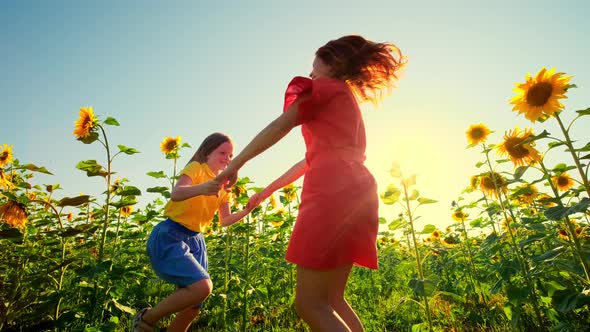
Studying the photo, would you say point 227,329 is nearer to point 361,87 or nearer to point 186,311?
point 186,311

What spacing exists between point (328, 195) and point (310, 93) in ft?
1.63

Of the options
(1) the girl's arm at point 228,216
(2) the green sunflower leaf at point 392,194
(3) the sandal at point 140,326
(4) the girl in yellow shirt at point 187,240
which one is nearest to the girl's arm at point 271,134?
(4) the girl in yellow shirt at point 187,240

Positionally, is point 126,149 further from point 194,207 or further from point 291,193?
point 291,193

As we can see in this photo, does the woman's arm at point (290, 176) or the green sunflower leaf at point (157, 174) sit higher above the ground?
the green sunflower leaf at point (157, 174)

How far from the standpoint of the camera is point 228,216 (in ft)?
9.21

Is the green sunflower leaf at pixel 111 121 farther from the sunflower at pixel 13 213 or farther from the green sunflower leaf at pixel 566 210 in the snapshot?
the green sunflower leaf at pixel 566 210

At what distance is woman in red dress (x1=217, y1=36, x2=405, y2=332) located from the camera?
4.47 feet

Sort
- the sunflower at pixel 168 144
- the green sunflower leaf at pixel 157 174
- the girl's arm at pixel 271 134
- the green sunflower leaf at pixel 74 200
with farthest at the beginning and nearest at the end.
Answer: the sunflower at pixel 168 144
the green sunflower leaf at pixel 157 174
the green sunflower leaf at pixel 74 200
the girl's arm at pixel 271 134

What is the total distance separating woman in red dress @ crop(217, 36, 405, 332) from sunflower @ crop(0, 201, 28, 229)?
261 centimetres

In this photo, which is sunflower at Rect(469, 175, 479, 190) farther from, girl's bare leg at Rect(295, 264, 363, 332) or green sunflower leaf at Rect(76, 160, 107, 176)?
green sunflower leaf at Rect(76, 160, 107, 176)

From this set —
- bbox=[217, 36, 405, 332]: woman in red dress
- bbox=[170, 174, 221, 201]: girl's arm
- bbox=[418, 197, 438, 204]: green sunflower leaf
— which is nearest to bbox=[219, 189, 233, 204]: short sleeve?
bbox=[170, 174, 221, 201]: girl's arm

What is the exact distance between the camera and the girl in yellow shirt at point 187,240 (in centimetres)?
229

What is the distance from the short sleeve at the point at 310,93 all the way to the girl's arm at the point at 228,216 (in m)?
1.14

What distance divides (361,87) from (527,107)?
1.77 m
